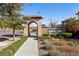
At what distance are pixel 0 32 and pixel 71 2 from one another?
235 cm

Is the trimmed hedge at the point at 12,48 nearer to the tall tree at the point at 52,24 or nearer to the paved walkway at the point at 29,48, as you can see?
the paved walkway at the point at 29,48

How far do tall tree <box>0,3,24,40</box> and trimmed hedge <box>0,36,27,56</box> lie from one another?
0.45 metres

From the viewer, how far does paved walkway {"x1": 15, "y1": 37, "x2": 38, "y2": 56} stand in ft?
26.6

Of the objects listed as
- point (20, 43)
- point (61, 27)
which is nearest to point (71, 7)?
point (61, 27)

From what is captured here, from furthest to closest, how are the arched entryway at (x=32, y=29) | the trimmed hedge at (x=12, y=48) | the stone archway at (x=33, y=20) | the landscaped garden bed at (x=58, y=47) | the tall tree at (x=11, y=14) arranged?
the arched entryway at (x=32, y=29), the stone archway at (x=33, y=20), the tall tree at (x=11, y=14), the landscaped garden bed at (x=58, y=47), the trimmed hedge at (x=12, y=48)

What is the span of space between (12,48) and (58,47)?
4.54 feet

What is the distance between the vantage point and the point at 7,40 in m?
8.70

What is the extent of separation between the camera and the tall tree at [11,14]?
8251mm

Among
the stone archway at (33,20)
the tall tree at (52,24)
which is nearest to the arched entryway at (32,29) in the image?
the stone archway at (33,20)

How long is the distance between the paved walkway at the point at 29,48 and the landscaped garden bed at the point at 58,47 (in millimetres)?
153

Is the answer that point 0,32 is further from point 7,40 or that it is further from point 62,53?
point 62,53

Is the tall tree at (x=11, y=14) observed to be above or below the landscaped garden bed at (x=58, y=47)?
above

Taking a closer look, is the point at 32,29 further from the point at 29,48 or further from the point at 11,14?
the point at 11,14

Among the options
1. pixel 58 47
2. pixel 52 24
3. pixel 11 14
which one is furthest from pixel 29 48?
pixel 11 14
